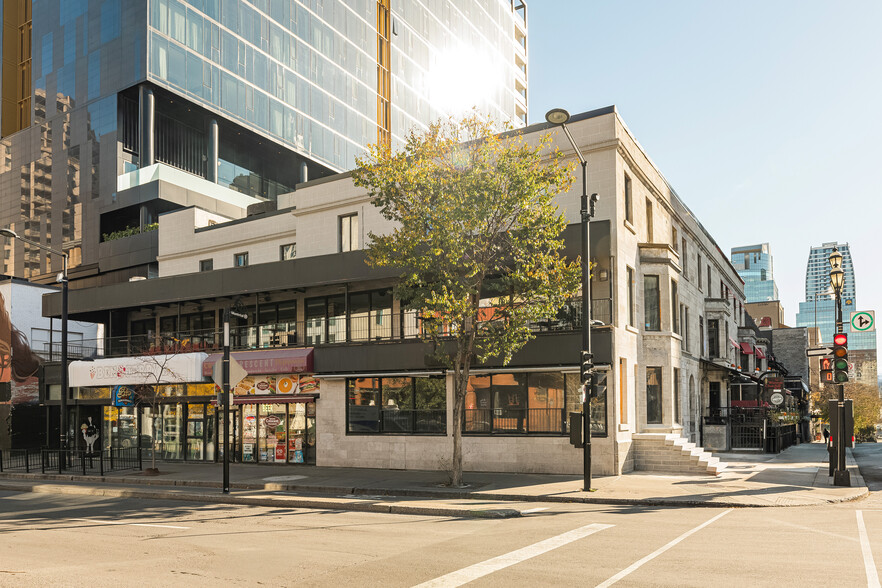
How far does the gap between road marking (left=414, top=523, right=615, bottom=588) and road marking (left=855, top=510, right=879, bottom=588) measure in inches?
164

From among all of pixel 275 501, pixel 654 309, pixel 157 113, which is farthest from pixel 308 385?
pixel 157 113

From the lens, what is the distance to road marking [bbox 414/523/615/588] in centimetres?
920

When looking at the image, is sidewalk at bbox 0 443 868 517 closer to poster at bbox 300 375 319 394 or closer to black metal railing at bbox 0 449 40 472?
black metal railing at bbox 0 449 40 472

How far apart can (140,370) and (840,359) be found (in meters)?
25.4

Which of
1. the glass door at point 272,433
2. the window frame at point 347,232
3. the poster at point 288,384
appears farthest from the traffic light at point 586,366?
the glass door at point 272,433

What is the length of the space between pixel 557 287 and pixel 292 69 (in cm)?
5256

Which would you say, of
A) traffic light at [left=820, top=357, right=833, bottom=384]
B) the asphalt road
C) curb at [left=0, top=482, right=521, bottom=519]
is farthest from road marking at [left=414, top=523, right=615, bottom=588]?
traffic light at [left=820, top=357, right=833, bottom=384]

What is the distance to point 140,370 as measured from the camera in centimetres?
3005

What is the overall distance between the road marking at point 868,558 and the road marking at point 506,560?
13.6 feet

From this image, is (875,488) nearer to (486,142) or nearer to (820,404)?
(486,142)

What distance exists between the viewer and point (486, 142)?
20.4 meters

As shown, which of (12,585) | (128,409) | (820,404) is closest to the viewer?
(12,585)

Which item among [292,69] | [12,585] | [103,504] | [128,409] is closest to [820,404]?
[292,69]

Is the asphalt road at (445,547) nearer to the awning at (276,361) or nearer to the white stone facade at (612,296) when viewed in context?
the white stone facade at (612,296)
